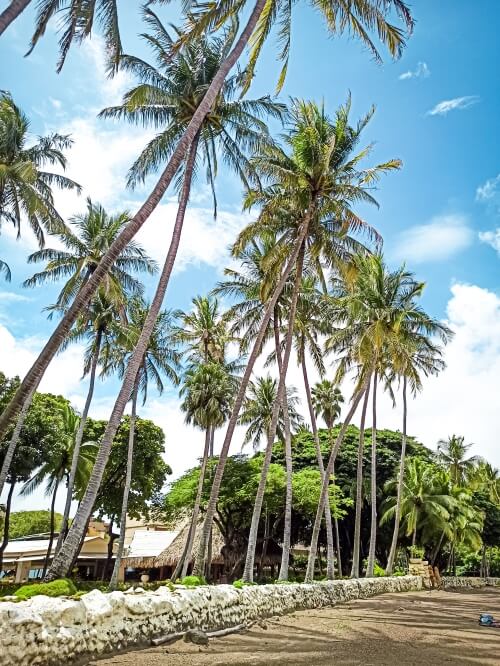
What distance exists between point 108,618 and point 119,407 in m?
4.82

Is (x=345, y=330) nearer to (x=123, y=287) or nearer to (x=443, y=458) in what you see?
(x=123, y=287)

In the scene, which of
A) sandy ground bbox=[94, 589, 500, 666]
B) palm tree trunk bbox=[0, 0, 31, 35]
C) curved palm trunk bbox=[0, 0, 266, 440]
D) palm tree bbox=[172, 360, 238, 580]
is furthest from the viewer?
palm tree bbox=[172, 360, 238, 580]

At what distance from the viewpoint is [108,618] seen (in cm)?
660

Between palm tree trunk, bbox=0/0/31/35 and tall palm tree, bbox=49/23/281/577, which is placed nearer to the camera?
palm tree trunk, bbox=0/0/31/35

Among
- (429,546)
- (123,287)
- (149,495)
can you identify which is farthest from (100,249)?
(429,546)

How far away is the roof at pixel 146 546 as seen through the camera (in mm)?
31391

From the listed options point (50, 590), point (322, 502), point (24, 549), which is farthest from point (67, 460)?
point (50, 590)

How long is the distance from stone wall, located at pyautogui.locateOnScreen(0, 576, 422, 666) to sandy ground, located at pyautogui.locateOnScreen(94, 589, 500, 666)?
322 mm

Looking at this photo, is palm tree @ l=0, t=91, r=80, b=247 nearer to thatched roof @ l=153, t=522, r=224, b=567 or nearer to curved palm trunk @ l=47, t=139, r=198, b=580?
curved palm trunk @ l=47, t=139, r=198, b=580

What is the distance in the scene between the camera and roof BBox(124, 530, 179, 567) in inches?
1236

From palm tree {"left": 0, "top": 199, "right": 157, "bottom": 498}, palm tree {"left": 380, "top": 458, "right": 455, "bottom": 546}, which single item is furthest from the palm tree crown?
palm tree {"left": 380, "top": 458, "right": 455, "bottom": 546}

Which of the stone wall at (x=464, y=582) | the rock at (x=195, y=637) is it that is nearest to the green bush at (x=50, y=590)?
the rock at (x=195, y=637)

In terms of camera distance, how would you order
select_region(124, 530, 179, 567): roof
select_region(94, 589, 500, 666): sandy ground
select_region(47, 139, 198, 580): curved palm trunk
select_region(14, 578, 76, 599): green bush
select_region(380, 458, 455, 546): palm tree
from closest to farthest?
1. select_region(94, 589, 500, 666): sandy ground
2. select_region(14, 578, 76, 599): green bush
3. select_region(47, 139, 198, 580): curved palm trunk
4. select_region(124, 530, 179, 567): roof
5. select_region(380, 458, 455, 546): palm tree

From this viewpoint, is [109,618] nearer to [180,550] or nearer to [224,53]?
[224,53]
